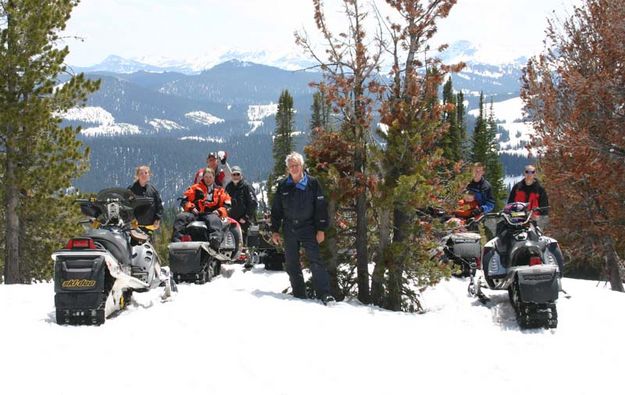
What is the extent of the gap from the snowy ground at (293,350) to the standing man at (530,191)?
325 centimetres

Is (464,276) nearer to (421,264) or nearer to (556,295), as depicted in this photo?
(421,264)

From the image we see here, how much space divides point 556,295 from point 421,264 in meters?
2.02

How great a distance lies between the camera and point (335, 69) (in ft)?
29.6

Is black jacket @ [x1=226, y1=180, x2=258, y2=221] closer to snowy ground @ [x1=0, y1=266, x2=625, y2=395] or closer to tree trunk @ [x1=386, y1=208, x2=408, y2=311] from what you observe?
tree trunk @ [x1=386, y1=208, x2=408, y2=311]

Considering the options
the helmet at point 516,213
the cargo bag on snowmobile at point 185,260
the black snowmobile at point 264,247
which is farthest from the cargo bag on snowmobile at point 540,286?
the black snowmobile at point 264,247

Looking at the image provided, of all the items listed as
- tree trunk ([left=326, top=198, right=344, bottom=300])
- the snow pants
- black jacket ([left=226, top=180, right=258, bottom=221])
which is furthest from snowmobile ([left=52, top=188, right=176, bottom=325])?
black jacket ([left=226, top=180, right=258, bottom=221])

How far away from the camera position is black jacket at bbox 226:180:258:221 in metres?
13.4

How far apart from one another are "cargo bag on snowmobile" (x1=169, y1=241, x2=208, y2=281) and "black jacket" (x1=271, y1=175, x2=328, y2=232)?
227 centimetres

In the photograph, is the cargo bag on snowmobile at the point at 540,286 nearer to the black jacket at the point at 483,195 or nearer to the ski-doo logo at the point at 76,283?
the black jacket at the point at 483,195

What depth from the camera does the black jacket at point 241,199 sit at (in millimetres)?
13430

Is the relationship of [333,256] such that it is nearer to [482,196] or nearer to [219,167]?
[482,196]

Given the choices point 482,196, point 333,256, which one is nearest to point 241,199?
point 333,256

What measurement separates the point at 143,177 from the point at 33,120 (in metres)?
9.07

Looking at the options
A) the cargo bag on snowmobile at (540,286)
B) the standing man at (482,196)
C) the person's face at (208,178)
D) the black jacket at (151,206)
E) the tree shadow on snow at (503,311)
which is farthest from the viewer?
the standing man at (482,196)
